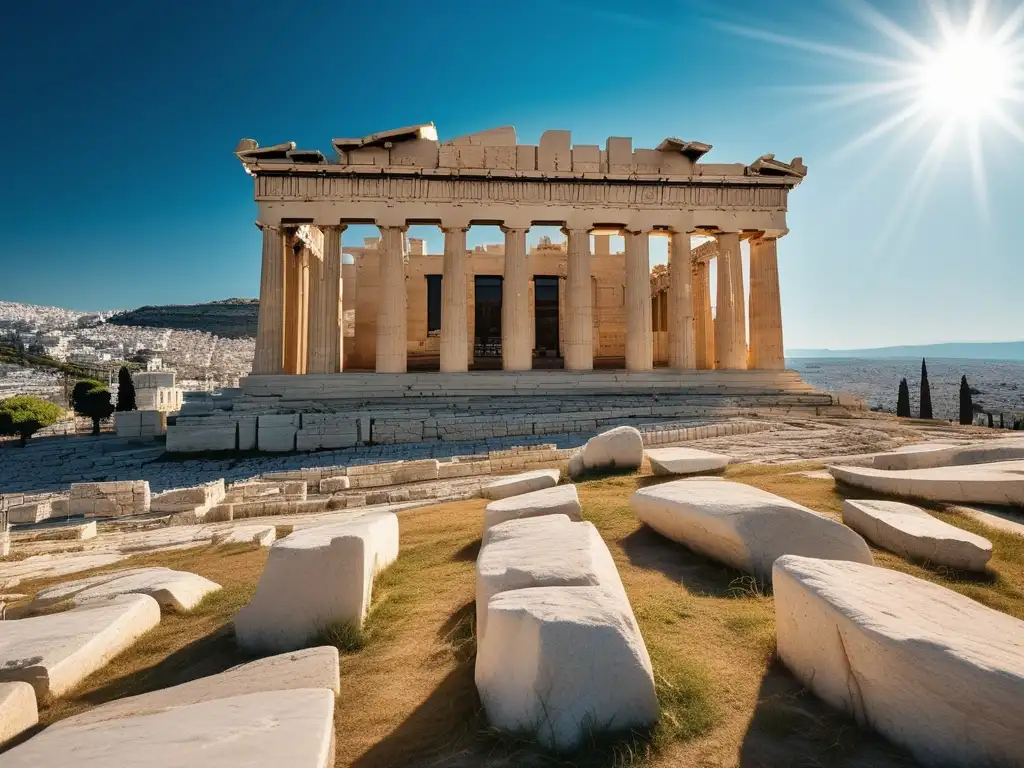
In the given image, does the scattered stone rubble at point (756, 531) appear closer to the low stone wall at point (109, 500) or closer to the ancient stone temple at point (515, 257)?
the low stone wall at point (109, 500)

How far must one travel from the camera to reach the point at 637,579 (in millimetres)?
4176

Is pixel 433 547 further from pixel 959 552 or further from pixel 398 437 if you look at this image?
pixel 398 437

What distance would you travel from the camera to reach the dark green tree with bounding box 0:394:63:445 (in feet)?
81.3

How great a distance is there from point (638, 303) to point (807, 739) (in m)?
21.7

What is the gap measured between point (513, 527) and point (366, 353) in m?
26.0

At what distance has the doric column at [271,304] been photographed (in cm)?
2161

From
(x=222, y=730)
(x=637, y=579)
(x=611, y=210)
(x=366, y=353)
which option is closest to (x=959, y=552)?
(x=637, y=579)

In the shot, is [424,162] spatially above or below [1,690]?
above

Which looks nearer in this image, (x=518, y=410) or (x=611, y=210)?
(x=518, y=410)

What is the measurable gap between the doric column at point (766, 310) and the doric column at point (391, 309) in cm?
1532

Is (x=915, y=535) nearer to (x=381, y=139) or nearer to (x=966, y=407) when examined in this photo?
(x=381, y=139)

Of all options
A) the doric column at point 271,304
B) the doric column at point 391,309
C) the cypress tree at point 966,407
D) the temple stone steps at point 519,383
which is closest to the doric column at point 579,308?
the temple stone steps at point 519,383

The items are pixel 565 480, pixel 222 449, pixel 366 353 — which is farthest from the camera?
pixel 366 353

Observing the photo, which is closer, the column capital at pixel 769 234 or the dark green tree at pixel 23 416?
the column capital at pixel 769 234
